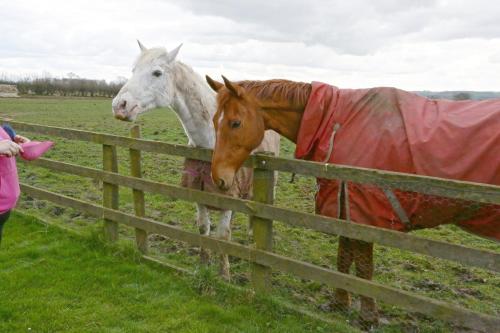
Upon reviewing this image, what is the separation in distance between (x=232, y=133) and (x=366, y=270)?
69.4 inches

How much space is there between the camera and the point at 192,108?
4.86 metres

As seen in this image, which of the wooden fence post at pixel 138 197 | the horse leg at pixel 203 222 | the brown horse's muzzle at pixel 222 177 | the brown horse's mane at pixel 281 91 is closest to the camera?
the brown horse's muzzle at pixel 222 177

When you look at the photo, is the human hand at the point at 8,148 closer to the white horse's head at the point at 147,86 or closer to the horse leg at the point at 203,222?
the white horse's head at the point at 147,86

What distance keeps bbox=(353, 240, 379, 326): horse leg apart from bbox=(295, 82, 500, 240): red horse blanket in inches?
14.3

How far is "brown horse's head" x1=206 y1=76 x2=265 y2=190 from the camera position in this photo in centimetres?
379

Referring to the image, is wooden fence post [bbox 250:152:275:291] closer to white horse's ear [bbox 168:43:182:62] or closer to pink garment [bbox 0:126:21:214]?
white horse's ear [bbox 168:43:182:62]

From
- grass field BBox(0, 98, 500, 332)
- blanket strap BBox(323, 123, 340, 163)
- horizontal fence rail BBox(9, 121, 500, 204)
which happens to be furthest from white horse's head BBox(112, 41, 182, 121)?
grass field BBox(0, 98, 500, 332)

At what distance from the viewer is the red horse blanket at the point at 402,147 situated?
11.6 feet

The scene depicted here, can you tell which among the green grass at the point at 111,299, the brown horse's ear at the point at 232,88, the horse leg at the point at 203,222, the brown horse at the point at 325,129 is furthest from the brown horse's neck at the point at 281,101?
the green grass at the point at 111,299

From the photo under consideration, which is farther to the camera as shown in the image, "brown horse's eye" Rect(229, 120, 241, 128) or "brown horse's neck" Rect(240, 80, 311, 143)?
"brown horse's neck" Rect(240, 80, 311, 143)

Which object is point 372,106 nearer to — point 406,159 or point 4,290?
point 406,159

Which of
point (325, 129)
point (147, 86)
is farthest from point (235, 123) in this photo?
point (147, 86)

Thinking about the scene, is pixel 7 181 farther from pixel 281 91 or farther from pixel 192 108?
pixel 281 91

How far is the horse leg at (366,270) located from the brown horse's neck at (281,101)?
1.20m
